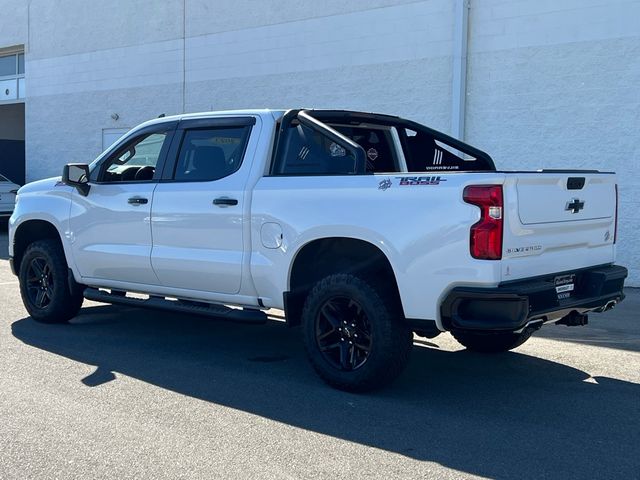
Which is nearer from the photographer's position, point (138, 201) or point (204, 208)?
point (204, 208)

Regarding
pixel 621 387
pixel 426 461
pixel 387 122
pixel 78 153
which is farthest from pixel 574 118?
pixel 78 153

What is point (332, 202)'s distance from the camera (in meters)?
5.46

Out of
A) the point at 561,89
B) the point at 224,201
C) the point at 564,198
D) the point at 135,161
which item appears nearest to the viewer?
the point at 564,198

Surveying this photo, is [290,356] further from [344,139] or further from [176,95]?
[176,95]

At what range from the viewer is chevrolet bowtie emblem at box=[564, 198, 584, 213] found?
5328mm

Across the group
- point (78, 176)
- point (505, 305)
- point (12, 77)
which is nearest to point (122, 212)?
point (78, 176)

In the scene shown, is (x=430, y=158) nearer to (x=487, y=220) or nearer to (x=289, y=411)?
(x=487, y=220)

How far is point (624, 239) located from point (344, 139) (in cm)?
696

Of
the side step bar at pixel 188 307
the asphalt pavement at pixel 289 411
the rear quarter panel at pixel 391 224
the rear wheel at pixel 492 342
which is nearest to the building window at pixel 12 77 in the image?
the asphalt pavement at pixel 289 411

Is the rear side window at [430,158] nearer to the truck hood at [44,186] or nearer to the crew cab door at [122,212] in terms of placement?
the crew cab door at [122,212]

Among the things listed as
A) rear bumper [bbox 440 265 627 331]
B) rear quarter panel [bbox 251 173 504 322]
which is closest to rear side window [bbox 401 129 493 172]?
rear quarter panel [bbox 251 173 504 322]

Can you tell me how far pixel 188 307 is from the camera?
641 cm

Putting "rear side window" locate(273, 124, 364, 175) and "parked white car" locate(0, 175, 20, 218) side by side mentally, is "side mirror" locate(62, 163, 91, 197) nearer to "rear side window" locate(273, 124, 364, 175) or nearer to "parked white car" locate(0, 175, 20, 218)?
"rear side window" locate(273, 124, 364, 175)

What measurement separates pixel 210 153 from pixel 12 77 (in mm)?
18762
